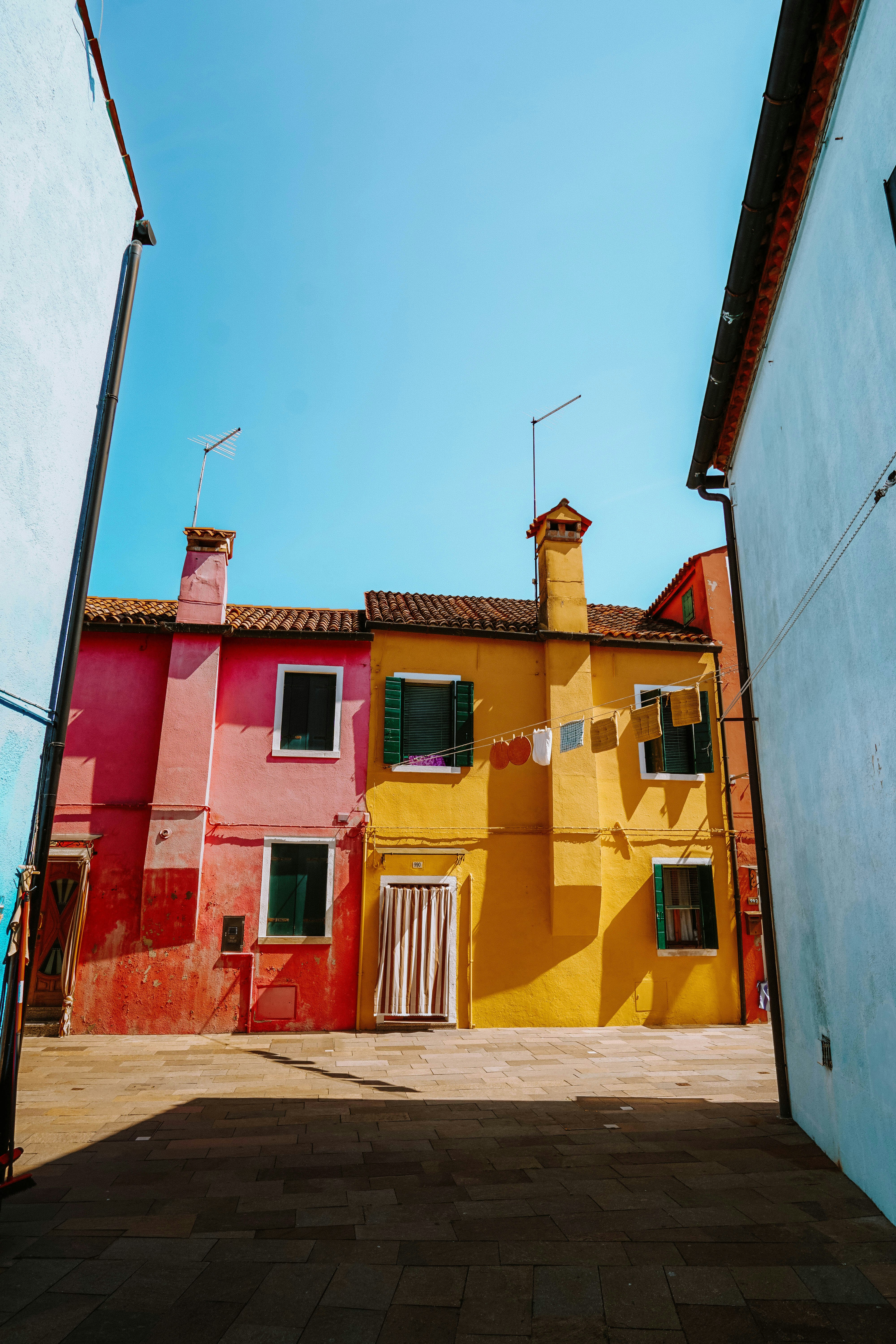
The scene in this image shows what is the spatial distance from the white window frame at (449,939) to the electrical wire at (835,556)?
271 inches

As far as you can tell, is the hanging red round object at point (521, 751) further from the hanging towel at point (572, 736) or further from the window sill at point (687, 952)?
the window sill at point (687, 952)

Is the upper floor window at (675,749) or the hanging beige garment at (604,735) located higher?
the upper floor window at (675,749)

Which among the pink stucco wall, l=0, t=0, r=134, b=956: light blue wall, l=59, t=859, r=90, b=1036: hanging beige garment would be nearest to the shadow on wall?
the pink stucco wall

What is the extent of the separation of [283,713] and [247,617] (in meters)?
2.13

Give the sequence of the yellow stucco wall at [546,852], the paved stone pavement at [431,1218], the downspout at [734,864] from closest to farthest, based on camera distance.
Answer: the paved stone pavement at [431,1218]
the yellow stucco wall at [546,852]
the downspout at [734,864]

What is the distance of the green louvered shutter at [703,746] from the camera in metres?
14.0

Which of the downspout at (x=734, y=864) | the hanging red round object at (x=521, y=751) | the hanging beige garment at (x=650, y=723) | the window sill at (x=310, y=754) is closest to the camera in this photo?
the hanging beige garment at (x=650, y=723)

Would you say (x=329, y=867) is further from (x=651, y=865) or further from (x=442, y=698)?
(x=651, y=865)

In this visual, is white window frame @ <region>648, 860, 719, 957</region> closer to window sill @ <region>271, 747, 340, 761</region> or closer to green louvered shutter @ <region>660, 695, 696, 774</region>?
green louvered shutter @ <region>660, 695, 696, 774</region>

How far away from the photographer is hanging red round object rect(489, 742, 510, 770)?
42.3 ft

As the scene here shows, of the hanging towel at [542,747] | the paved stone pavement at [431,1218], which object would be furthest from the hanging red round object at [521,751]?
the paved stone pavement at [431,1218]

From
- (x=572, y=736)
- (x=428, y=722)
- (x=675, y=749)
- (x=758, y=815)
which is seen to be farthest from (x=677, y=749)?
(x=758, y=815)

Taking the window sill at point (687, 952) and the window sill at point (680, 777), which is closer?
the window sill at point (687, 952)

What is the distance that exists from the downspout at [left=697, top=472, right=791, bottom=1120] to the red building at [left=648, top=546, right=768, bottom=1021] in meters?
3.42
